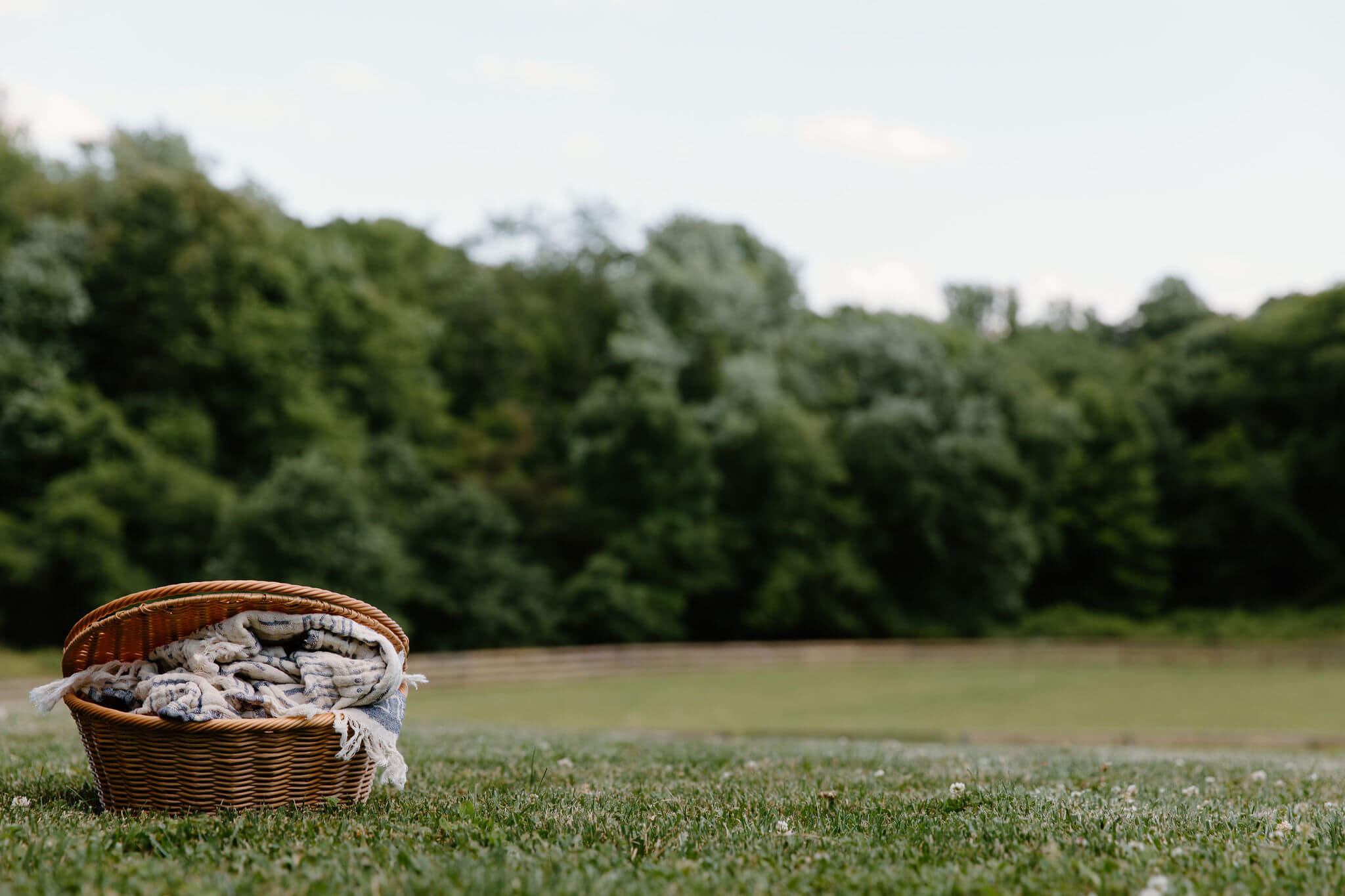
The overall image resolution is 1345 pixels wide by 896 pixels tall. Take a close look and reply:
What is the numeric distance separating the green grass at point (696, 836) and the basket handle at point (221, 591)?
0.78m

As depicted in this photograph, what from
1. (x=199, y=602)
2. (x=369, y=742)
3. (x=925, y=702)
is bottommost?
(x=925, y=702)

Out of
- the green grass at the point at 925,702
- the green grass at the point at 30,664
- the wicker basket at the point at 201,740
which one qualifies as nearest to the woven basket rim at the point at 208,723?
the wicker basket at the point at 201,740

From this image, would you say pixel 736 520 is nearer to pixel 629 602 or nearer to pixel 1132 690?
pixel 629 602

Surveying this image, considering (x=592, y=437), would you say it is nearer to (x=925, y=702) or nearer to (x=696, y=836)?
(x=925, y=702)

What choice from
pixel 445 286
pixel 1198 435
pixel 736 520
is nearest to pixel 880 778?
pixel 736 520

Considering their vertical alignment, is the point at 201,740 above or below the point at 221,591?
below

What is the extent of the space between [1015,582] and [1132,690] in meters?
15.8

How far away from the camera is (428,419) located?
4269 centimetres

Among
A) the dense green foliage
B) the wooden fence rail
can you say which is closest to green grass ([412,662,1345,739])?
the wooden fence rail

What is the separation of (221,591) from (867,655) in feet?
107

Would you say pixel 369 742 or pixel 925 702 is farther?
pixel 925 702

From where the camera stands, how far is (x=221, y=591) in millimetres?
4320

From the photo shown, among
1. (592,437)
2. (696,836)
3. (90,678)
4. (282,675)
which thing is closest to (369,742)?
(282,675)

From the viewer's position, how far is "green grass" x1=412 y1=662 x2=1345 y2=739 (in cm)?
1917
